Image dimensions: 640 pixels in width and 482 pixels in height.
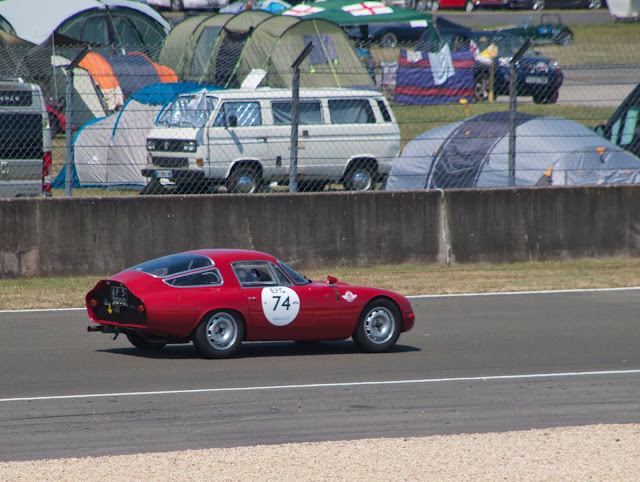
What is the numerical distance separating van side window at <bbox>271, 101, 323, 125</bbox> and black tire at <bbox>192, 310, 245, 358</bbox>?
417 inches

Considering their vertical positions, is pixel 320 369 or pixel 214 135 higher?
pixel 214 135

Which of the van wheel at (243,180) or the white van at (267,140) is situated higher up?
the white van at (267,140)

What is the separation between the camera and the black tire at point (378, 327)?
9.53 metres

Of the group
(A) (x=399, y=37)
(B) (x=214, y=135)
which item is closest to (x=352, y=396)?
(B) (x=214, y=135)

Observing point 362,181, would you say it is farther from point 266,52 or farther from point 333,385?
point 333,385

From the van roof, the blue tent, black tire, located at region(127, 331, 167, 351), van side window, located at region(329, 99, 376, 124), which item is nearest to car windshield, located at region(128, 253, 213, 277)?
black tire, located at region(127, 331, 167, 351)

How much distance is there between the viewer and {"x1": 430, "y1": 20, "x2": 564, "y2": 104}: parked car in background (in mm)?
27672

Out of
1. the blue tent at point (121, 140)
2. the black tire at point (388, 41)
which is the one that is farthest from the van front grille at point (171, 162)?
the black tire at point (388, 41)

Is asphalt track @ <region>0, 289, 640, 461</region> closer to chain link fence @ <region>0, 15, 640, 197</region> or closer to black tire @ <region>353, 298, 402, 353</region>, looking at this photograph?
black tire @ <region>353, 298, 402, 353</region>

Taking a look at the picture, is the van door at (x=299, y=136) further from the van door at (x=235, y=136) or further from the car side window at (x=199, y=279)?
the car side window at (x=199, y=279)

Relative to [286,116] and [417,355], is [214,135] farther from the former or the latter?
[417,355]

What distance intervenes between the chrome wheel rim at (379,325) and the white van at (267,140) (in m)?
8.93

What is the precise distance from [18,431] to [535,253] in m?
9.92

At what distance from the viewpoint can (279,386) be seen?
7949 millimetres
